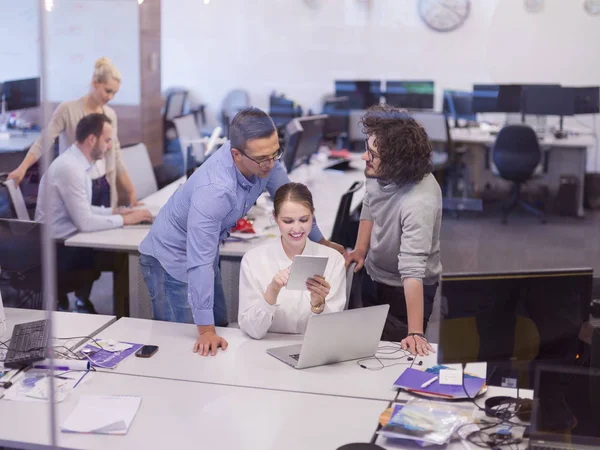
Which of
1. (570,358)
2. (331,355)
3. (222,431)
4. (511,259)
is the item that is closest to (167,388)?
(222,431)

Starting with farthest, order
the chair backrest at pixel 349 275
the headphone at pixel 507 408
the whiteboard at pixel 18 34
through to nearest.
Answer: the whiteboard at pixel 18 34 → the chair backrest at pixel 349 275 → the headphone at pixel 507 408

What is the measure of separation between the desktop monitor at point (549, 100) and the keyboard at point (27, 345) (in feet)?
→ 16.0

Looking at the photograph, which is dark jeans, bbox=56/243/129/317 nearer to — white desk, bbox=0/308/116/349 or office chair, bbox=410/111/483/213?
white desk, bbox=0/308/116/349

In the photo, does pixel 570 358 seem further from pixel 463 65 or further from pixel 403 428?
pixel 463 65

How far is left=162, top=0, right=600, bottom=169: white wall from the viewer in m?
6.20

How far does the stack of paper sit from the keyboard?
1.13ft

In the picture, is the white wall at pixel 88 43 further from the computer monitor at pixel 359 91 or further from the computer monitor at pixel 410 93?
the computer monitor at pixel 410 93

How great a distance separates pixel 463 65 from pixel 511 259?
175cm

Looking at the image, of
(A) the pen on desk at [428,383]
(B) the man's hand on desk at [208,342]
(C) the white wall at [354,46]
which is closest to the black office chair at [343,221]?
(B) the man's hand on desk at [208,342]

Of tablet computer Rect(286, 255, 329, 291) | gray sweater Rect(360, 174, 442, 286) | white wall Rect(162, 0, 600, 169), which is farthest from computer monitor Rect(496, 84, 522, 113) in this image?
tablet computer Rect(286, 255, 329, 291)

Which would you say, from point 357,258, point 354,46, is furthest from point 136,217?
point 354,46

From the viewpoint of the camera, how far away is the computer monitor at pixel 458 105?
278 inches

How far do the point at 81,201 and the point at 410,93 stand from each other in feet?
12.8

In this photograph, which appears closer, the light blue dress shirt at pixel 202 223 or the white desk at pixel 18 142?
the light blue dress shirt at pixel 202 223
